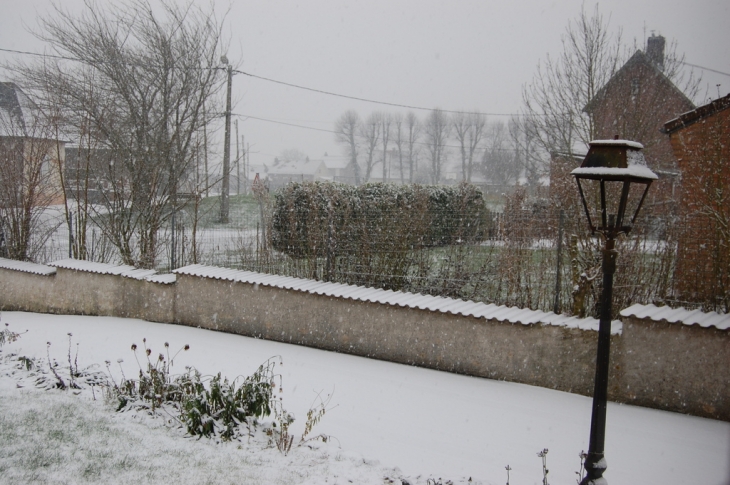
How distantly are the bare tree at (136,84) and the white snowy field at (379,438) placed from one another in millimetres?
5606

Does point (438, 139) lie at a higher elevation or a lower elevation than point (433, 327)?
higher

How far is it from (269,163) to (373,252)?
80346 millimetres

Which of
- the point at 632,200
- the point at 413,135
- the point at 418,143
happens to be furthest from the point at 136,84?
the point at 413,135

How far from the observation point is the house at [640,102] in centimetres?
962

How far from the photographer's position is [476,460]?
4004 millimetres

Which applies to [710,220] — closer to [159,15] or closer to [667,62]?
[667,62]

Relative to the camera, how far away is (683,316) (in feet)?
16.4

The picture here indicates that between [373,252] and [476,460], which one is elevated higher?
[373,252]

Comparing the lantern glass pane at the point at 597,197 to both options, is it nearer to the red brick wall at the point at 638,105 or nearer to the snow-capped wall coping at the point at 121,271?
the red brick wall at the point at 638,105

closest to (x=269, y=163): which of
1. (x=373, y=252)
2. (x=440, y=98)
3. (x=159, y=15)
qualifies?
(x=440, y=98)

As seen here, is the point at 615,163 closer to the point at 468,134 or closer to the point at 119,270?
the point at 119,270

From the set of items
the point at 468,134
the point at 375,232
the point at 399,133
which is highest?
the point at 399,133

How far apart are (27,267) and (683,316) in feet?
34.0

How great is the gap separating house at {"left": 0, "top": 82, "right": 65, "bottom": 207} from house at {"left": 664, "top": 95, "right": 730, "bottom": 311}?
10.7m
